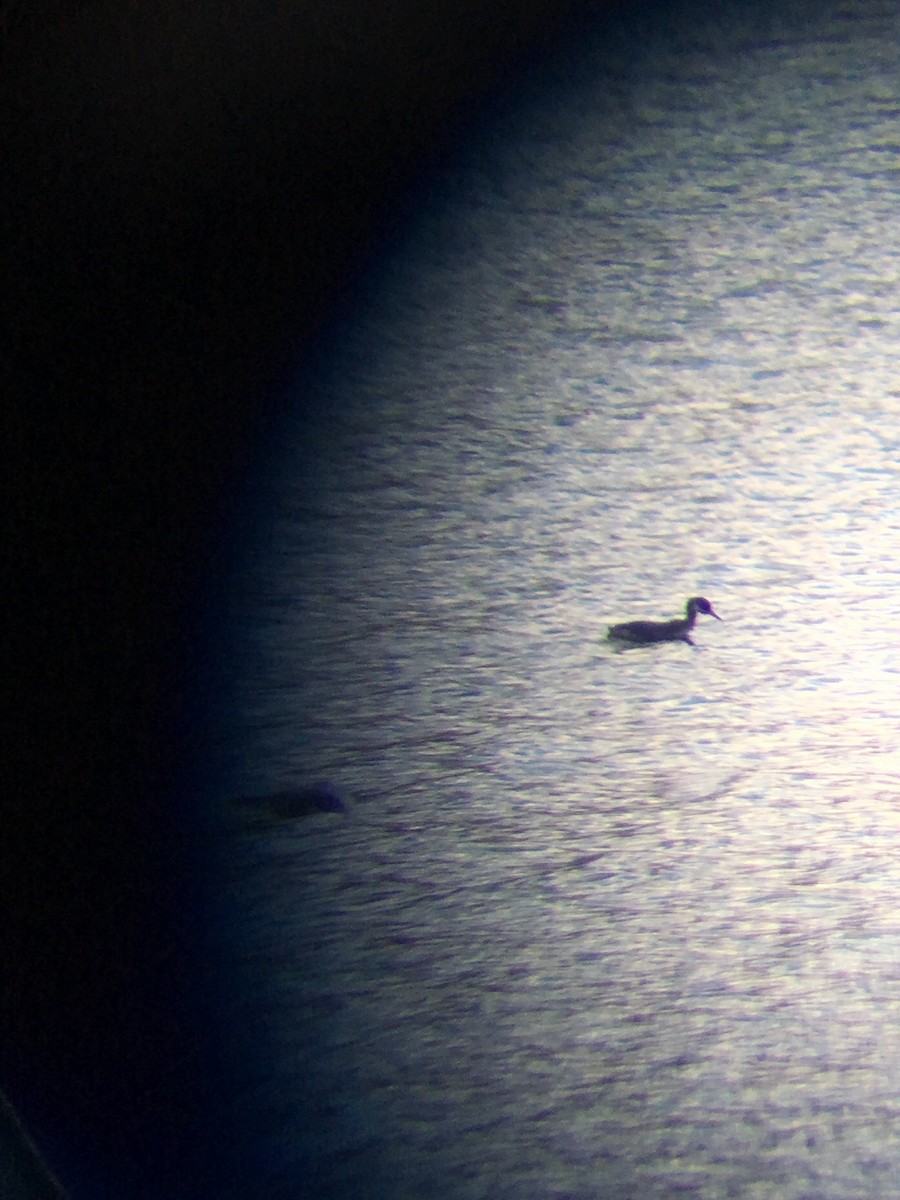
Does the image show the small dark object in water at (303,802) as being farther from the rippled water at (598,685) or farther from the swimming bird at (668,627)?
the swimming bird at (668,627)

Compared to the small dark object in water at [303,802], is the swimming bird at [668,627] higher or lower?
higher

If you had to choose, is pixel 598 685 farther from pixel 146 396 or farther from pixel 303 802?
pixel 146 396

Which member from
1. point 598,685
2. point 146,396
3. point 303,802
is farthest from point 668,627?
point 146,396

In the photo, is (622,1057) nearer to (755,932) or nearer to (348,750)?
(755,932)

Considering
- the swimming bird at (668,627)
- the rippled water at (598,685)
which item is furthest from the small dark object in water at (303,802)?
the swimming bird at (668,627)

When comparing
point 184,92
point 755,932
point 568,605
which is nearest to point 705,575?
point 568,605
